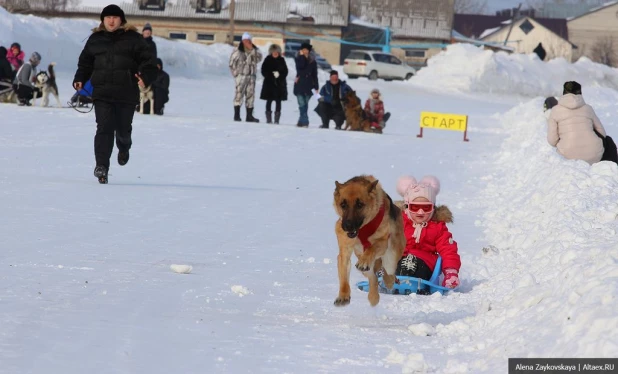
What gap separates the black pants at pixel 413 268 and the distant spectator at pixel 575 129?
245 inches

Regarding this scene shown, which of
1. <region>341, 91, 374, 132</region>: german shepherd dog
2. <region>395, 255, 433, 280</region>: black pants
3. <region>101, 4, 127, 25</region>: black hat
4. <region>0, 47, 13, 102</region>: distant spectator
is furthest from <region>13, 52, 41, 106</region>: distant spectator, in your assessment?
<region>395, 255, 433, 280</region>: black pants

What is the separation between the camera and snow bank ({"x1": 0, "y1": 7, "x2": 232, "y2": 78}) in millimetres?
37062

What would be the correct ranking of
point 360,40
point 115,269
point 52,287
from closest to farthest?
point 52,287, point 115,269, point 360,40

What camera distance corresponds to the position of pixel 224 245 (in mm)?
8180

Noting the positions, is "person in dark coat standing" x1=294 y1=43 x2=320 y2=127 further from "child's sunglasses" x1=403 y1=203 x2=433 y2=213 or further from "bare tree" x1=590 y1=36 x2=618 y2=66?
"bare tree" x1=590 y1=36 x2=618 y2=66

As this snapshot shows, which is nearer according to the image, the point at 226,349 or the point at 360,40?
the point at 226,349

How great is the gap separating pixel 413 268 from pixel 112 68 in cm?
490

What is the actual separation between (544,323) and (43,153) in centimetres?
1087

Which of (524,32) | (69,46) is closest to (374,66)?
(69,46)

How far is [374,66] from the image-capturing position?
5031 cm

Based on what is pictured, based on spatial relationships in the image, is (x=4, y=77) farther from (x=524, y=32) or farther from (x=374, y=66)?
(x=524, y=32)

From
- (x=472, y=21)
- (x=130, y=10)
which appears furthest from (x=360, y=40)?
(x=472, y=21)

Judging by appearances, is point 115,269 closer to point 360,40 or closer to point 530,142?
point 530,142

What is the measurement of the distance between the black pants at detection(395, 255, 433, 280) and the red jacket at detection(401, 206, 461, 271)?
0.06 m
